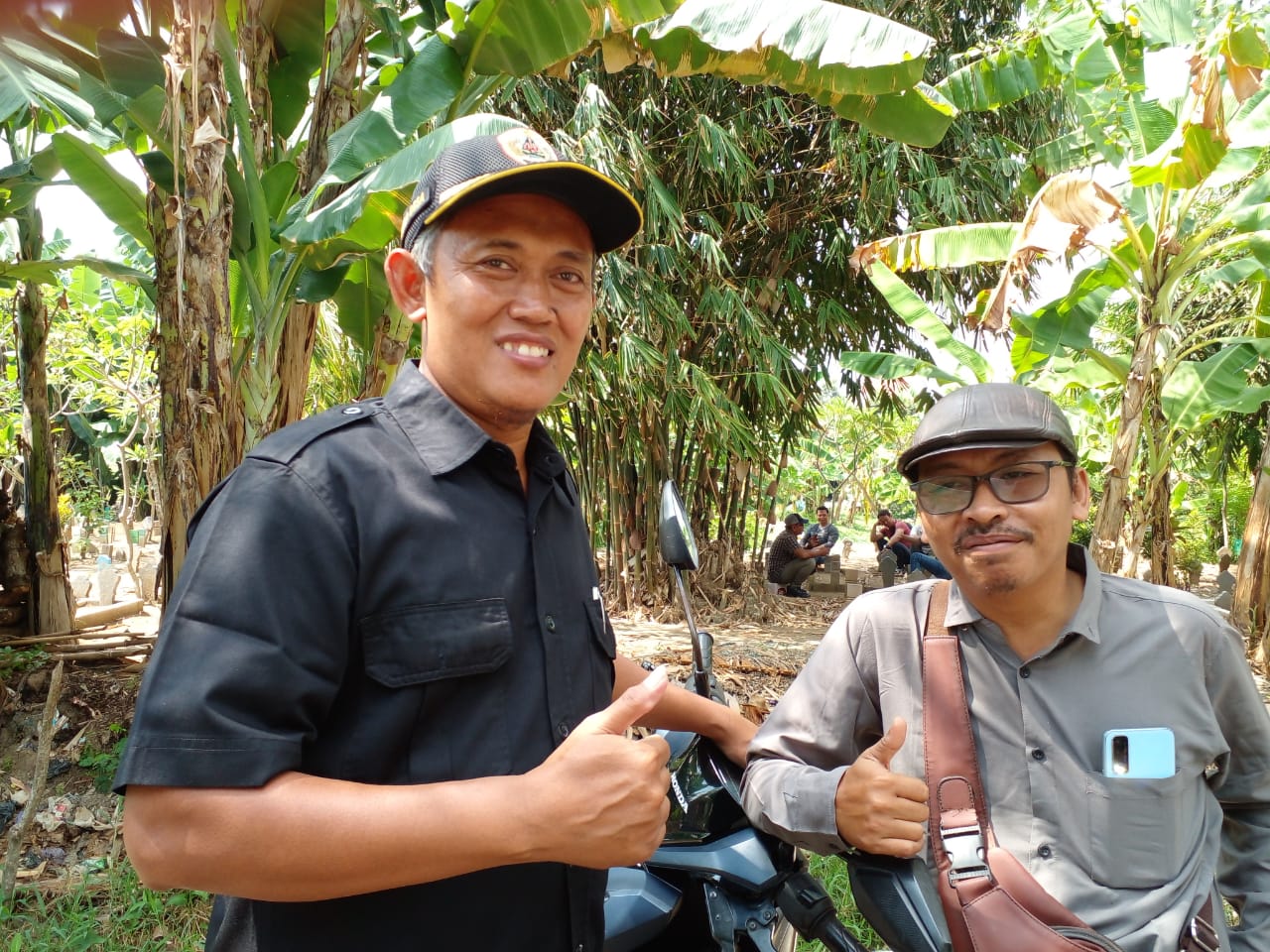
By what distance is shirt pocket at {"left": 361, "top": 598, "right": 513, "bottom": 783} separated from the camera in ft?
3.28

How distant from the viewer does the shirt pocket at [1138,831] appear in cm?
151

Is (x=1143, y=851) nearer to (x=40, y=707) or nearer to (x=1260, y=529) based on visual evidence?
(x=40, y=707)

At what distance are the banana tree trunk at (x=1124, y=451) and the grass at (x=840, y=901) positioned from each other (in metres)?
3.12

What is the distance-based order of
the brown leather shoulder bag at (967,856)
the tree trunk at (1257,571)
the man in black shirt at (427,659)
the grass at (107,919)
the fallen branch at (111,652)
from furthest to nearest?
1. the tree trunk at (1257,571)
2. the fallen branch at (111,652)
3. the grass at (107,919)
4. the brown leather shoulder bag at (967,856)
5. the man in black shirt at (427,659)

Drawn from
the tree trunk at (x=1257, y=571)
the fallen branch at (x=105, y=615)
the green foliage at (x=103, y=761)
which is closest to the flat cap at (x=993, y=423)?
the green foliage at (x=103, y=761)

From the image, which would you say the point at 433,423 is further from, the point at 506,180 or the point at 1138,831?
the point at 1138,831

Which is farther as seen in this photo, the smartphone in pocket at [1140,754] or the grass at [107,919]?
the grass at [107,919]

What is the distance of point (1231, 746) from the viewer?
63.7 inches

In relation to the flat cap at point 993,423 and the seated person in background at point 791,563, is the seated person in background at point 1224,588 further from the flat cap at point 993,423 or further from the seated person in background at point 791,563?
the flat cap at point 993,423

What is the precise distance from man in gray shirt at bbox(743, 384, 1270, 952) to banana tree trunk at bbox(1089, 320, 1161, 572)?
4.52m

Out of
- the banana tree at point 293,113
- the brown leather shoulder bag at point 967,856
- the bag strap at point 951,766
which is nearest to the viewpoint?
the brown leather shoulder bag at point 967,856

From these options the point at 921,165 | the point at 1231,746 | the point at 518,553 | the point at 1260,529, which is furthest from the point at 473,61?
the point at 1260,529

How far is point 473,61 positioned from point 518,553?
12.1 feet

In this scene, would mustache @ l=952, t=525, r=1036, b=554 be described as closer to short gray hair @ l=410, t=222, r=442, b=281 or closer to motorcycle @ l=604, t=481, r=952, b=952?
motorcycle @ l=604, t=481, r=952, b=952
